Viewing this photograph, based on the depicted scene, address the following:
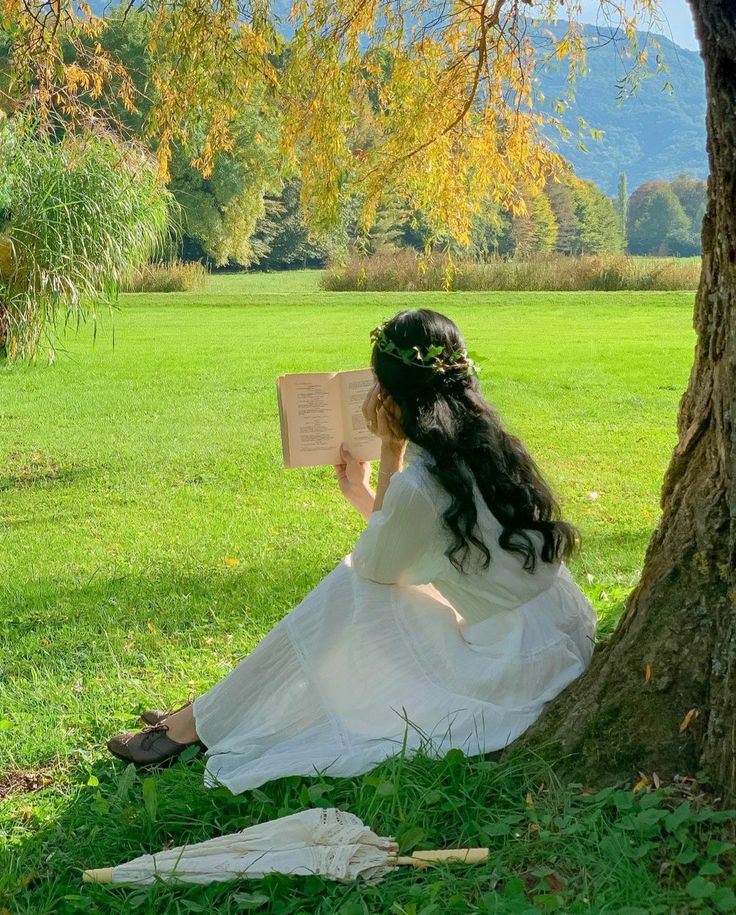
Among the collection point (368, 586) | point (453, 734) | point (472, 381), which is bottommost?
point (453, 734)

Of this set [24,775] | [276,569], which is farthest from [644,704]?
[276,569]

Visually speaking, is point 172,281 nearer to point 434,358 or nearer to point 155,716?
point 155,716

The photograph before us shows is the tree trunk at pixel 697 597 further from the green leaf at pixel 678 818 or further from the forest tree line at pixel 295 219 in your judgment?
the forest tree line at pixel 295 219

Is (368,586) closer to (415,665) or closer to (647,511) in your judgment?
(415,665)

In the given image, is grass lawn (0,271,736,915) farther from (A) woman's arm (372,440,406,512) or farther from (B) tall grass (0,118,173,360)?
(B) tall grass (0,118,173,360)

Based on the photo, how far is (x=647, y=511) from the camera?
604 centimetres

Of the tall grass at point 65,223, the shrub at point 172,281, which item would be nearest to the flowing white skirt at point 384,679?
the tall grass at point 65,223

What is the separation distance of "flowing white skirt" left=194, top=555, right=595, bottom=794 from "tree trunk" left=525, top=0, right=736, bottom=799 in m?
0.12

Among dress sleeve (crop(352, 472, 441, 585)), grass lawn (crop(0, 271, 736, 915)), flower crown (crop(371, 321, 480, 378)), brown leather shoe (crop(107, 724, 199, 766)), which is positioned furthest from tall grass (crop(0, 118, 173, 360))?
dress sleeve (crop(352, 472, 441, 585))

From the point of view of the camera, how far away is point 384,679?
2.48 m

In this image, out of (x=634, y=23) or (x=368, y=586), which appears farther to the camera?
(x=634, y=23)

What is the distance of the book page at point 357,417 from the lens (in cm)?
291

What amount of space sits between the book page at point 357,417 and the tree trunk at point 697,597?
894mm

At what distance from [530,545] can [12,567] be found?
130 inches
